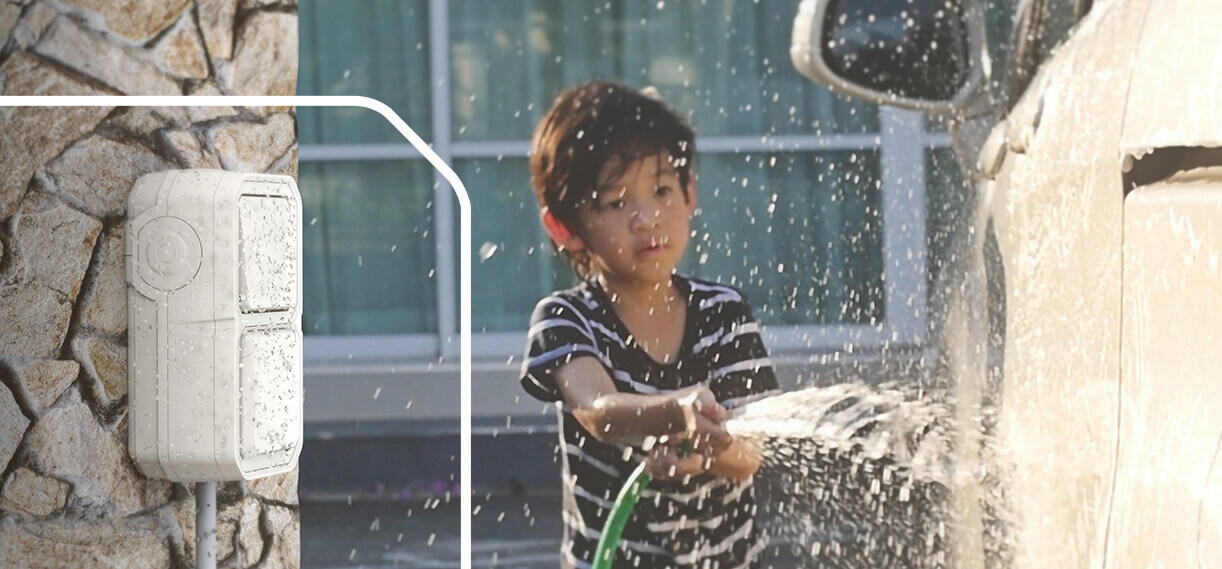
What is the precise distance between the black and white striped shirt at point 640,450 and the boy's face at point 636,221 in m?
0.30

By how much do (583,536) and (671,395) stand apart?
1.38ft

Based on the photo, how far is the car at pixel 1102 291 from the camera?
5.98 feet

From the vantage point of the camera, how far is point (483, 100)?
866 centimetres

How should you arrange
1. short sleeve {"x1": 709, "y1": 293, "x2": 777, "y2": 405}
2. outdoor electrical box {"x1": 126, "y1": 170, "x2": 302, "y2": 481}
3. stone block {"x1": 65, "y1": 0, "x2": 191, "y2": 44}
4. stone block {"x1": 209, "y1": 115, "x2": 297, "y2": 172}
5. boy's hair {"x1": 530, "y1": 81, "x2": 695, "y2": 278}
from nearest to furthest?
outdoor electrical box {"x1": 126, "y1": 170, "x2": 302, "y2": 481}, stone block {"x1": 65, "y1": 0, "x2": 191, "y2": 44}, stone block {"x1": 209, "y1": 115, "x2": 297, "y2": 172}, short sleeve {"x1": 709, "y1": 293, "x2": 777, "y2": 405}, boy's hair {"x1": 530, "y1": 81, "x2": 695, "y2": 278}

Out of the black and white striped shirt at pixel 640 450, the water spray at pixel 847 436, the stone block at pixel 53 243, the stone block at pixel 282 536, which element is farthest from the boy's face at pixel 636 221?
the stone block at pixel 53 243

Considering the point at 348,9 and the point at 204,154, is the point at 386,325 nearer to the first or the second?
the point at 348,9

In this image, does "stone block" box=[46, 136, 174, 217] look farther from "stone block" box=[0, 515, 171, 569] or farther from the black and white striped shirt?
the black and white striped shirt

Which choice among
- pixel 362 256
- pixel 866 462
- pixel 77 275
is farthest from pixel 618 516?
pixel 362 256

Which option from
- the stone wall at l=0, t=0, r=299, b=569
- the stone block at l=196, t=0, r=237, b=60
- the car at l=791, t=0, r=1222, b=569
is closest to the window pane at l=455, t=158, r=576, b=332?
the car at l=791, t=0, r=1222, b=569

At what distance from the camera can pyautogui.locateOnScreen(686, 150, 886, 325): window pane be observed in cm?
856

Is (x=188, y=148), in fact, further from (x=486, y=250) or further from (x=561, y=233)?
(x=486, y=250)

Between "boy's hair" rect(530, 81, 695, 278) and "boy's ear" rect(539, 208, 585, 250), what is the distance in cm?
1

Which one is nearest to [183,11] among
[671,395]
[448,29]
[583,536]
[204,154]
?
[204,154]

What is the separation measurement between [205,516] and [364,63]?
6.45 m
